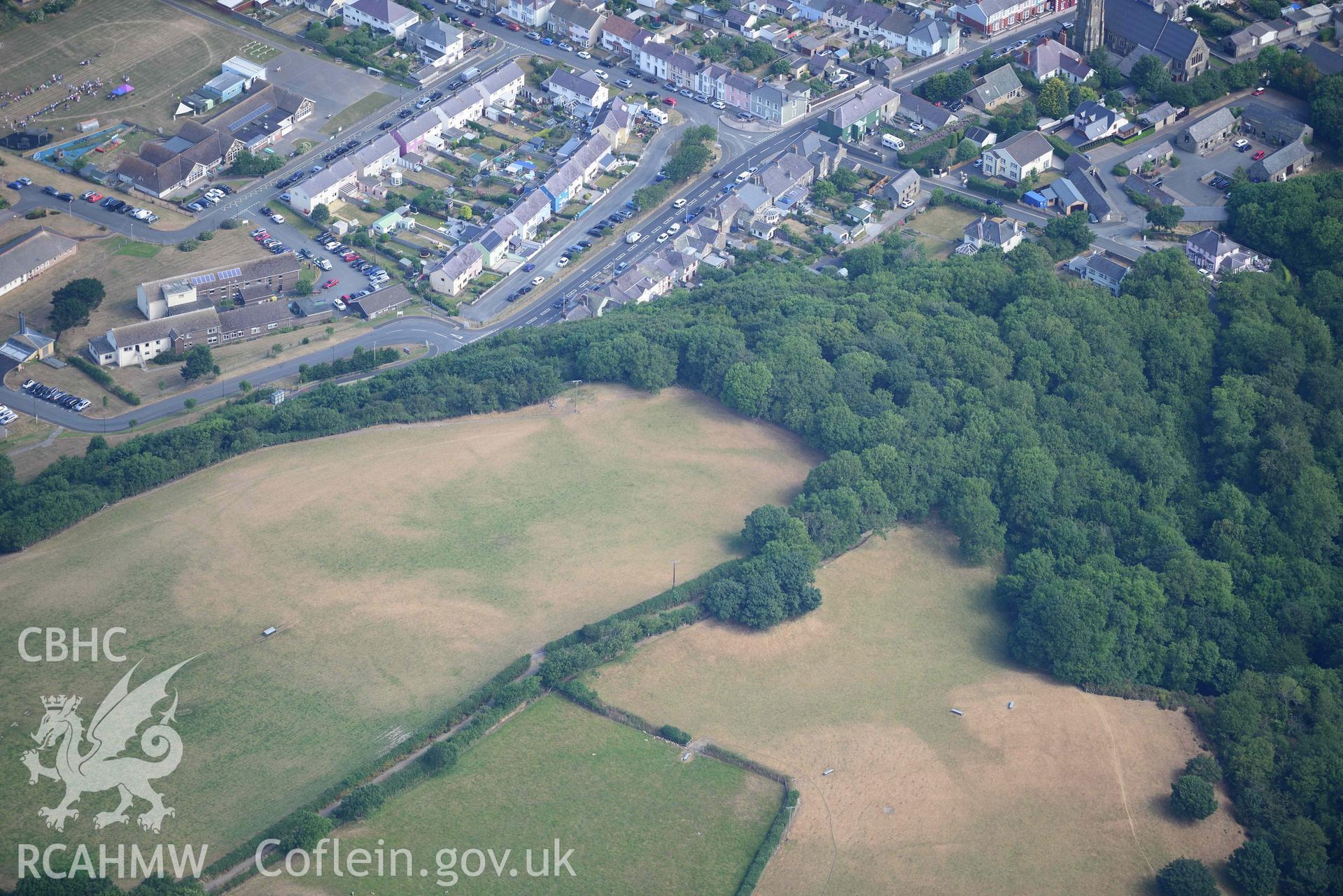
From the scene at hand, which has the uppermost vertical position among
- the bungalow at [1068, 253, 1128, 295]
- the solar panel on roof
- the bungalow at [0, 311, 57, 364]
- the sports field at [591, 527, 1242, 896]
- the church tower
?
the church tower

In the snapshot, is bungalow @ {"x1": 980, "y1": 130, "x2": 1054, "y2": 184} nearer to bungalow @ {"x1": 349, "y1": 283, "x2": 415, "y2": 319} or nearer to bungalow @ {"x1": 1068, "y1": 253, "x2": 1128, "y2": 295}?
bungalow @ {"x1": 1068, "y1": 253, "x2": 1128, "y2": 295}

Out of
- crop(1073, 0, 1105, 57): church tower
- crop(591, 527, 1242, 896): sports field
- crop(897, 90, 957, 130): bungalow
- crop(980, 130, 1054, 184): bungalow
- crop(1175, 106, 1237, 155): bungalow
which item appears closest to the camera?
crop(591, 527, 1242, 896): sports field

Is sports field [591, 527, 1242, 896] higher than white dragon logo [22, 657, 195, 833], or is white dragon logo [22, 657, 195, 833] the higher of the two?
sports field [591, 527, 1242, 896]

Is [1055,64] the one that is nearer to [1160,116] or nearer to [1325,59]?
[1160,116]

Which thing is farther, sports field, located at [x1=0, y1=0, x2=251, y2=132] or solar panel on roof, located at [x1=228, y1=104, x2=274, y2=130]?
sports field, located at [x1=0, y1=0, x2=251, y2=132]

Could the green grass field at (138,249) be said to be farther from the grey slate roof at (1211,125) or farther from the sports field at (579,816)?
the grey slate roof at (1211,125)

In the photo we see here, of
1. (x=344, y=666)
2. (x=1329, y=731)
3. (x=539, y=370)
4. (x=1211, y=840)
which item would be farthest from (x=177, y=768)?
(x=1329, y=731)

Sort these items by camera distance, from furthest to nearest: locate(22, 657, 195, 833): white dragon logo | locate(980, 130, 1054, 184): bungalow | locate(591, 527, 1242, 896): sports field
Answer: locate(980, 130, 1054, 184): bungalow → locate(591, 527, 1242, 896): sports field → locate(22, 657, 195, 833): white dragon logo

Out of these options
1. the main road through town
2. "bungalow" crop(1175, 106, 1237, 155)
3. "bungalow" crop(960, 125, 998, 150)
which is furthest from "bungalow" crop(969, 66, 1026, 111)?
"bungalow" crop(1175, 106, 1237, 155)
